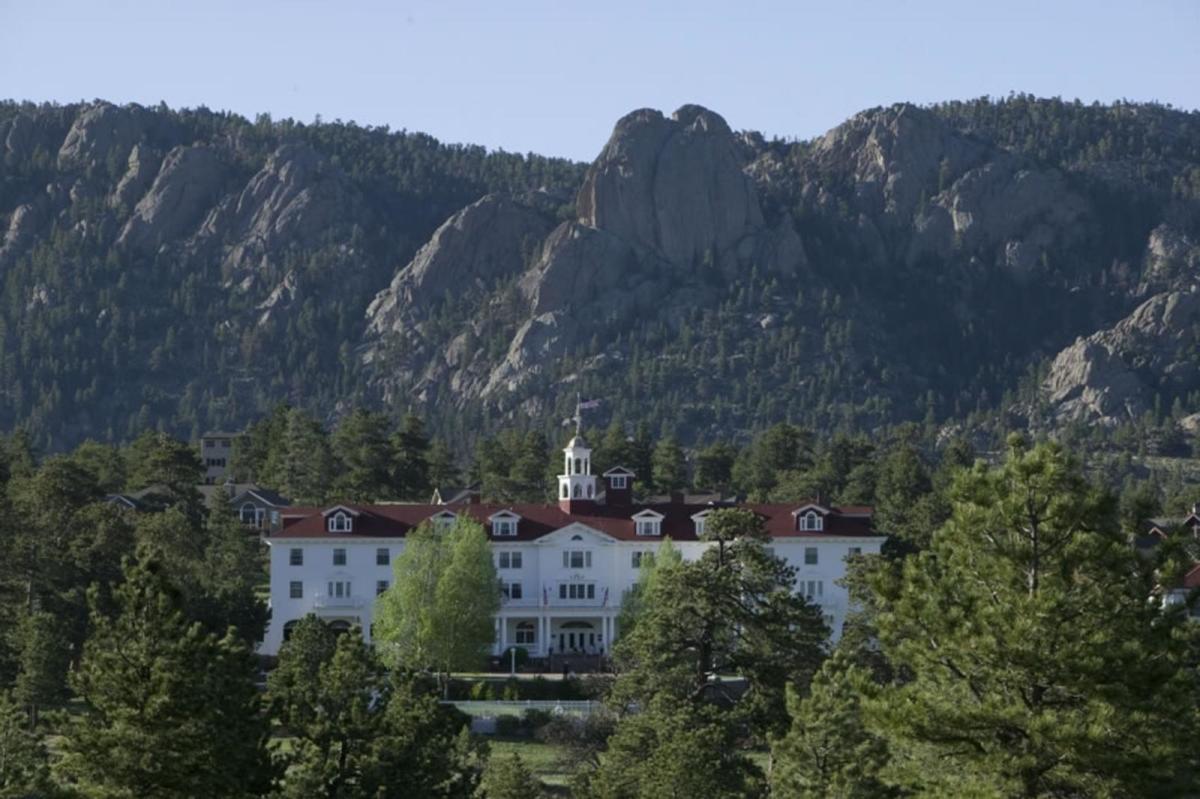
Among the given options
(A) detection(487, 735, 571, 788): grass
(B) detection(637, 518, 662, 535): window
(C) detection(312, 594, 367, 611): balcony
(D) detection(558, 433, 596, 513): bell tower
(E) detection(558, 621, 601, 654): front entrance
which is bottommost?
(A) detection(487, 735, 571, 788): grass

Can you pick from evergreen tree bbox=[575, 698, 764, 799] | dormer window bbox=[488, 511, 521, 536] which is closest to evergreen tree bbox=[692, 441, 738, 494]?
dormer window bbox=[488, 511, 521, 536]

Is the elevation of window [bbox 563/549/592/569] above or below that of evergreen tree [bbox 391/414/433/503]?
below

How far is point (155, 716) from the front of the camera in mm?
51250

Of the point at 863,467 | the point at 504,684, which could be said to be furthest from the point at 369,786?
the point at 863,467

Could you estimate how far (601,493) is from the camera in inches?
4995

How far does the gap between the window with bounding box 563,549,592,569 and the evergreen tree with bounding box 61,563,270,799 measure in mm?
67210

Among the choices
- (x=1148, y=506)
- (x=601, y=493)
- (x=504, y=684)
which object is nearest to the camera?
(x=1148, y=506)

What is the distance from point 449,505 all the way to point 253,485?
53.0 meters

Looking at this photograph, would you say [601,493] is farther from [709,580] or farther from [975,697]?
[975,697]

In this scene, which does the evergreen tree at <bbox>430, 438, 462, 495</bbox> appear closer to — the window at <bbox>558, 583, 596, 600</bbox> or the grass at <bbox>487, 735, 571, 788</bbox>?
the window at <bbox>558, 583, 596, 600</bbox>

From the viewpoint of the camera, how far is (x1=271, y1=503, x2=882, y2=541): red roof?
118312 mm

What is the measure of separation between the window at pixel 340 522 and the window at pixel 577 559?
35.7ft

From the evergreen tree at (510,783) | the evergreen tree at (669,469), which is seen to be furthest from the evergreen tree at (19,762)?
the evergreen tree at (669,469)

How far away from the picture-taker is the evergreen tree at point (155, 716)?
51156 mm
